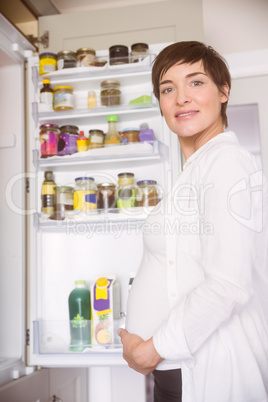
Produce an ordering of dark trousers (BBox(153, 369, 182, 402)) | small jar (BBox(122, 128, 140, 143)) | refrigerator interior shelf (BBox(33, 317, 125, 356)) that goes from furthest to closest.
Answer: small jar (BBox(122, 128, 140, 143)) → refrigerator interior shelf (BBox(33, 317, 125, 356)) → dark trousers (BBox(153, 369, 182, 402))

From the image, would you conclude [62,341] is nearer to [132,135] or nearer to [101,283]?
[101,283]

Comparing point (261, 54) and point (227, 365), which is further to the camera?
point (261, 54)

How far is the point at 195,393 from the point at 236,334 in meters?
0.13

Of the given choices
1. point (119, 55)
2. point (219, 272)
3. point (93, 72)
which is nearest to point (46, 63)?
point (93, 72)

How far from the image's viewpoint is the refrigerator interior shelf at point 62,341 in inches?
64.4

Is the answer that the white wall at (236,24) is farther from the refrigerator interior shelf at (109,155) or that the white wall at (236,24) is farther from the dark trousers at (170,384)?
the dark trousers at (170,384)

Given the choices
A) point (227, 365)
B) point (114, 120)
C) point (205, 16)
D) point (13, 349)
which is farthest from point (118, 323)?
point (205, 16)

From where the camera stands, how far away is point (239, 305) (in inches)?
29.4

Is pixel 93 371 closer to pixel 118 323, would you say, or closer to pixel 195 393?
pixel 118 323

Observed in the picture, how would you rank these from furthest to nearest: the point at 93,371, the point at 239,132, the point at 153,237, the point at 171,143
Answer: the point at 239,132 < the point at 93,371 < the point at 171,143 < the point at 153,237

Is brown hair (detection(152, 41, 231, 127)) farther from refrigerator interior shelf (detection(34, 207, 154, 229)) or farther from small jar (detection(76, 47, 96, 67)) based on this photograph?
small jar (detection(76, 47, 96, 67))

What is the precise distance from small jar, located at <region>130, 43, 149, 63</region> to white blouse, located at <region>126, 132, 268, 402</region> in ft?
3.24

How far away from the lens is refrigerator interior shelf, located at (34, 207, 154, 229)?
167cm

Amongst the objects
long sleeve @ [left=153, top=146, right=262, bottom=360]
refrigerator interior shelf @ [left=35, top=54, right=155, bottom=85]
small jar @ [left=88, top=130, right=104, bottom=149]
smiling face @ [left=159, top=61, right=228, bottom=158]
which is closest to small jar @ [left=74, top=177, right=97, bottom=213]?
small jar @ [left=88, top=130, right=104, bottom=149]
